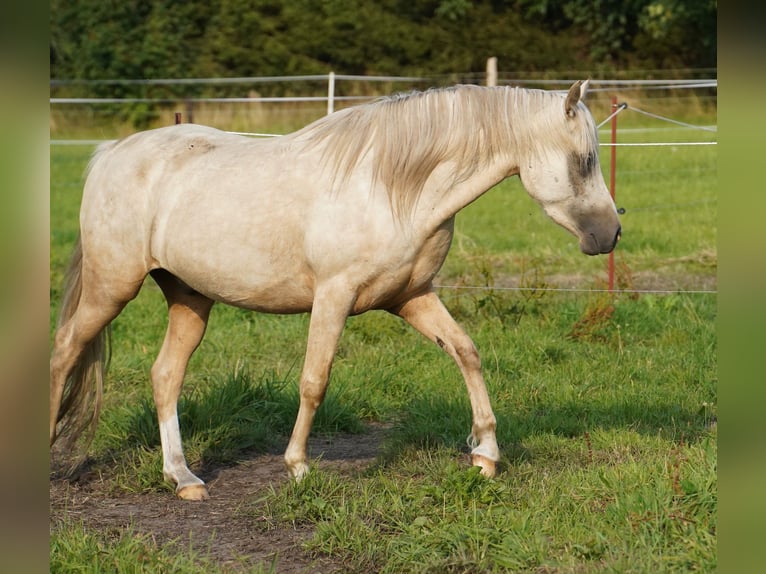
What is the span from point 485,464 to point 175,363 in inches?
67.0

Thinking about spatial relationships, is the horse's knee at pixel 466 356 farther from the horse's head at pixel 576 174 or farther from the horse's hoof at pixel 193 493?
the horse's hoof at pixel 193 493

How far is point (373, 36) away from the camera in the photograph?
1061 inches

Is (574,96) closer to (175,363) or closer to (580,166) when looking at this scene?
(580,166)

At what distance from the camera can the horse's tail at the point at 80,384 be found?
4.82 meters

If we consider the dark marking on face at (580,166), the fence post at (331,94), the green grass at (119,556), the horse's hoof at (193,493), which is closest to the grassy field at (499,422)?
the green grass at (119,556)

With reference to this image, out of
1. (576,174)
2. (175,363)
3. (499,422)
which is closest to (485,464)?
(499,422)

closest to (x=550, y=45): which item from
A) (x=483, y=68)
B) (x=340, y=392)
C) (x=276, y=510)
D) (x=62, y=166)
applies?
(x=483, y=68)

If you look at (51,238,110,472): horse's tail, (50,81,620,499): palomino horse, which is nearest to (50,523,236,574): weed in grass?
(50,81,620,499): palomino horse

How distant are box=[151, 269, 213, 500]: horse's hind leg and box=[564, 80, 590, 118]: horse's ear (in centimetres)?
214

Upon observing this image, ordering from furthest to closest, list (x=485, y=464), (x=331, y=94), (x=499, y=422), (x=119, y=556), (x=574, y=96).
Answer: (x=331, y=94) < (x=499, y=422) < (x=485, y=464) < (x=574, y=96) < (x=119, y=556)

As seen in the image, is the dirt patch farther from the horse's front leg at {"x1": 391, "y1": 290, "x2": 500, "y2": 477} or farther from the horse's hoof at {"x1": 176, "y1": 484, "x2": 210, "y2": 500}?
the horse's front leg at {"x1": 391, "y1": 290, "x2": 500, "y2": 477}

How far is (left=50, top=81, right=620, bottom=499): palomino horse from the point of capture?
4.13 metres
